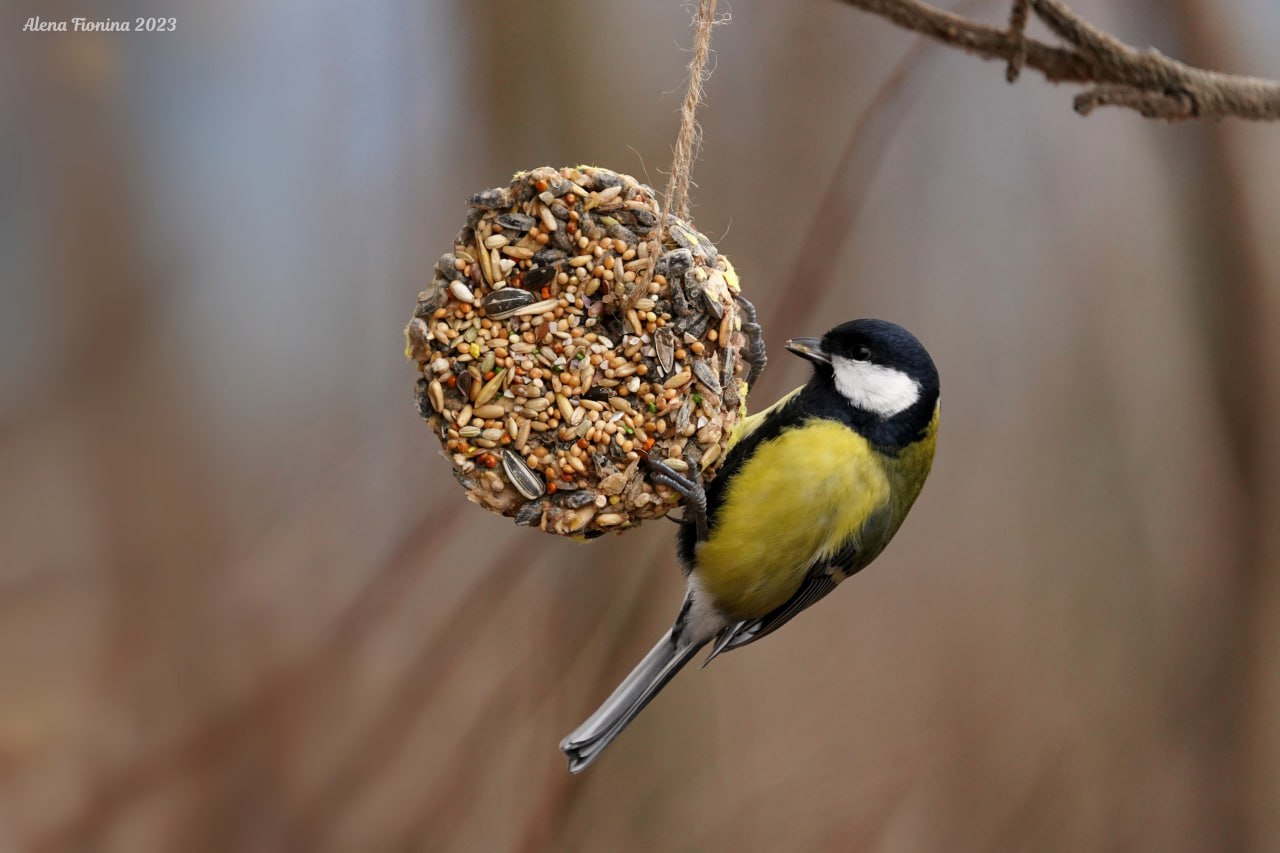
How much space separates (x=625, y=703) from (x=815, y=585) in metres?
0.28

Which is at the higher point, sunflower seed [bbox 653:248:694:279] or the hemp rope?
the hemp rope

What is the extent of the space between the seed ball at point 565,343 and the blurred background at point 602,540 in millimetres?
759

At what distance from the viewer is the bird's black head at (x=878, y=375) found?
114 centimetres

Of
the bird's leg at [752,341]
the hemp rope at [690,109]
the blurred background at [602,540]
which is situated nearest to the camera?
the hemp rope at [690,109]

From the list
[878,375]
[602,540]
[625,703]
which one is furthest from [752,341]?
[602,540]

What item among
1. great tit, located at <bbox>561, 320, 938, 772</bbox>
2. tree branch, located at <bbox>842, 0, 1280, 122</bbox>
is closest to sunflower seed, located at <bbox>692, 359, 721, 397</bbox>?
great tit, located at <bbox>561, 320, 938, 772</bbox>

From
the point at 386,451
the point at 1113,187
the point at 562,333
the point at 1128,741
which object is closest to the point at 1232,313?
the point at 1113,187

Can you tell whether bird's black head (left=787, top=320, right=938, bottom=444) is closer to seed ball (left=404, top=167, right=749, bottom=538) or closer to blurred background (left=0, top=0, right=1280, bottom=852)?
seed ball (left=404, top=167, right=749, bottom=538)

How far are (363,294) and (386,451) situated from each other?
0.85 ft

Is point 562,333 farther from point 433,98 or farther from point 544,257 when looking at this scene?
point 433,98

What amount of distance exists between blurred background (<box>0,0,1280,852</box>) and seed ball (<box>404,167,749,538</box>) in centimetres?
76

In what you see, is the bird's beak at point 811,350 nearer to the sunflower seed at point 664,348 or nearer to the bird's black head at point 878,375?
the bird's black head at point 878,375

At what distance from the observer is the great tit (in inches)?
46.0

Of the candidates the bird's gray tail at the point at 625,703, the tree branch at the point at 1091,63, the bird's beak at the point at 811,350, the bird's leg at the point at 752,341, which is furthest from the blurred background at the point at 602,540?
the tree branch at the point at 1091,63
